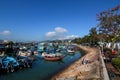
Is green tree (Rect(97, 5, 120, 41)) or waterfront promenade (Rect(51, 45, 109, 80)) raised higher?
green tree (Rect(97, 5, 120, 41))

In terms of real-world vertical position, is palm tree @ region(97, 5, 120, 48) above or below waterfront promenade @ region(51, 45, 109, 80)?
above

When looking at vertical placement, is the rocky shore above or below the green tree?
below

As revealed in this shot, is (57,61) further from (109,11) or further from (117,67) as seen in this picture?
(117,67)

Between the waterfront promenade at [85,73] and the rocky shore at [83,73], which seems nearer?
the waterfront promenade at [85,73]

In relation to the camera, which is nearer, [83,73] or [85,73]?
[85,73]

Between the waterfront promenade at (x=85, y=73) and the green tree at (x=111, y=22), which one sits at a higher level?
the green tree at (x=111, y=22)

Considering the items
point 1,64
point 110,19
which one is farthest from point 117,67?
point 1,64

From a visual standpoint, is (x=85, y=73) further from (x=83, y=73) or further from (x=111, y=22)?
(x=111, y=22)

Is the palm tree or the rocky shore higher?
the palm tree

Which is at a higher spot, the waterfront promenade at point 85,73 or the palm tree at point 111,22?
the palm tree at point 111,22

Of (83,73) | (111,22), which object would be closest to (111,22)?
(111,22)

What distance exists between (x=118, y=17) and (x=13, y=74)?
80.4 feet

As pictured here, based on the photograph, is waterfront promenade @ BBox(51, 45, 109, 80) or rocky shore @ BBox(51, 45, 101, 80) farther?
rocky shore @ BBox(51, 45, 101, 80)

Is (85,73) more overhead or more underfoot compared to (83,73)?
more overhead
